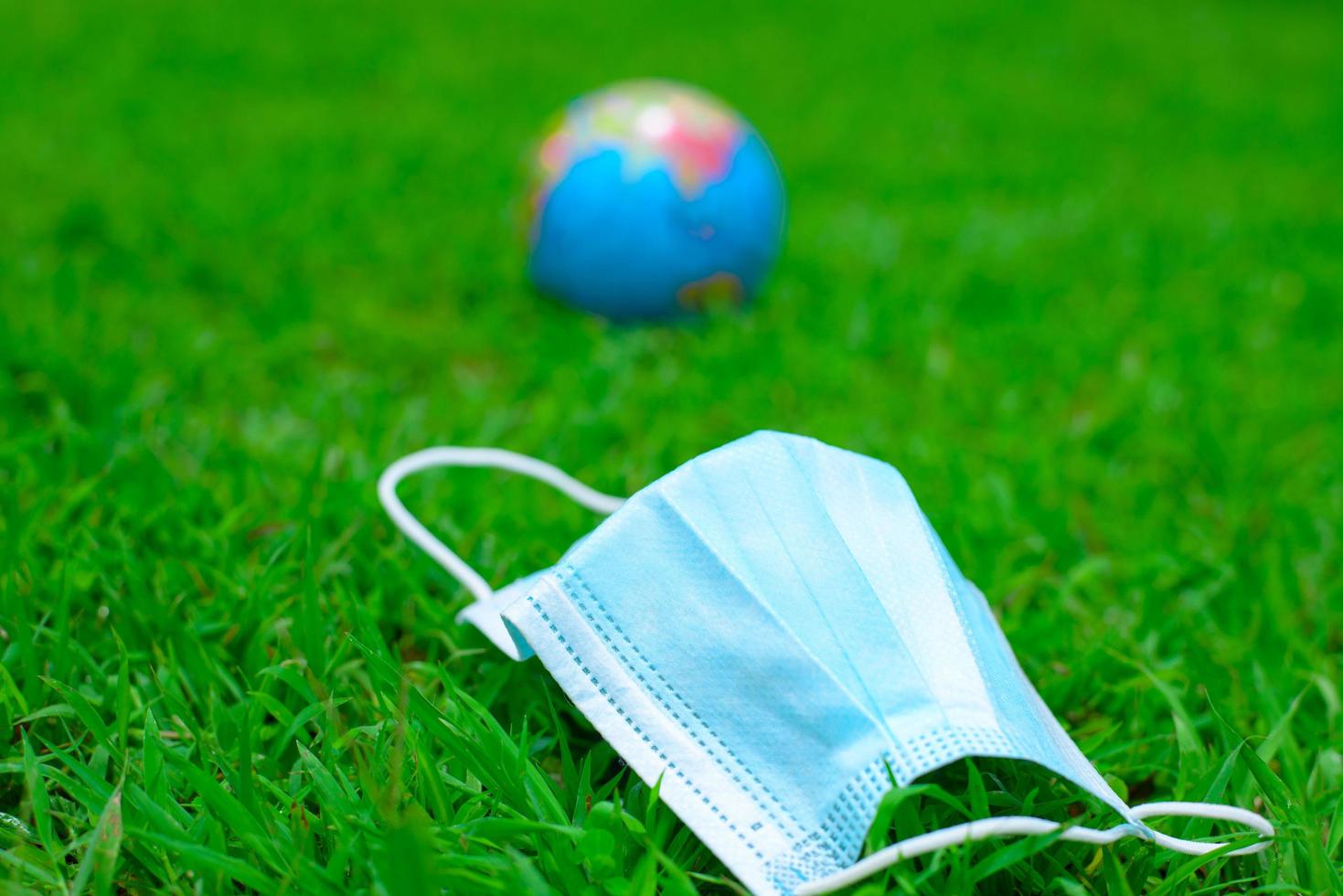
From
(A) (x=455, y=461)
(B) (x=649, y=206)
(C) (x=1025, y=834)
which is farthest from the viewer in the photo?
(B) (x=649, y=206)

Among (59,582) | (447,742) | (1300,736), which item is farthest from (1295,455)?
(59,582)

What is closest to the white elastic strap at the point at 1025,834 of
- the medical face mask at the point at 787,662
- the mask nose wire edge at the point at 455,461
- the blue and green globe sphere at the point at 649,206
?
the medical face mask at the point at 787,662

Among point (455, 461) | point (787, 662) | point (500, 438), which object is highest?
point (787, 662)

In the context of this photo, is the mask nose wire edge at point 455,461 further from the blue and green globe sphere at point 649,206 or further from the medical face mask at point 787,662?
the blue and green globe sphere at point 649,206

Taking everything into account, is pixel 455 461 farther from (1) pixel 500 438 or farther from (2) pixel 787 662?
(2) pixel 787 662

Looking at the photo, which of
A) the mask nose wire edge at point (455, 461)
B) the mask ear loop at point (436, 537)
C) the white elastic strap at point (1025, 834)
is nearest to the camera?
the white elastic strap at point (1025, 834)

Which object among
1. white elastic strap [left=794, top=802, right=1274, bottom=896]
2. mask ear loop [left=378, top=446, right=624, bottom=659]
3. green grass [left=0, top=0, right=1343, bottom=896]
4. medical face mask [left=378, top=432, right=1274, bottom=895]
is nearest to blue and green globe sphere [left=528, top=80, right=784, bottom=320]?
green grass [left=0, top=0, right=1343, bottom=896]

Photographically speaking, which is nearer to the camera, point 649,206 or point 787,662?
point 787,662

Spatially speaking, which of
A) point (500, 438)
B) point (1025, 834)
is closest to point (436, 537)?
point (500, 438)

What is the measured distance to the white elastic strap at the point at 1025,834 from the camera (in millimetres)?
977

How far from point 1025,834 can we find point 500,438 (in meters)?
1.27

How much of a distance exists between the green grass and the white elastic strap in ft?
0.09

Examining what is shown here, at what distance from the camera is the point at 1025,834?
1052 millimetres

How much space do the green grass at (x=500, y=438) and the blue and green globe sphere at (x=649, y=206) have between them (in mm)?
100
